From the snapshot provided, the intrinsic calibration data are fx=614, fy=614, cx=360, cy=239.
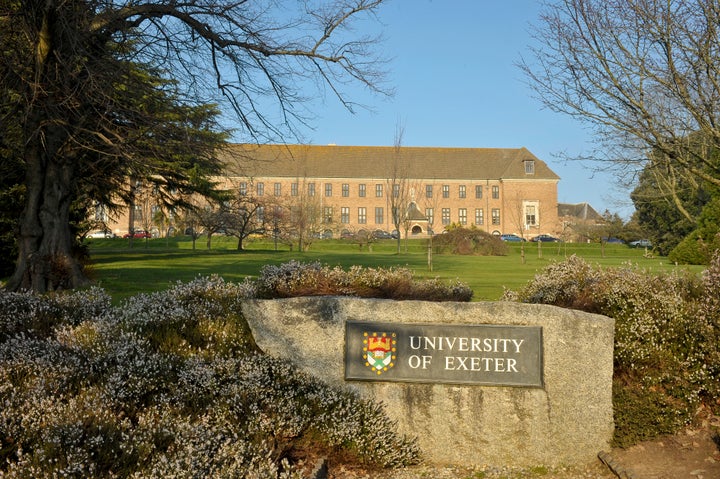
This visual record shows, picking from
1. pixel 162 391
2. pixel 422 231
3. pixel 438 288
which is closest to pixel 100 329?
pixel 162 391

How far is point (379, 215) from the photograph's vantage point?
254 feet

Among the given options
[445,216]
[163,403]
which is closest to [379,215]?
[445,216]

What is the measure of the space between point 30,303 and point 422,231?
211ft

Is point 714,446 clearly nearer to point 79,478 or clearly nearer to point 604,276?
point 604,276

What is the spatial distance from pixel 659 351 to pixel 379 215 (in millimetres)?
71687

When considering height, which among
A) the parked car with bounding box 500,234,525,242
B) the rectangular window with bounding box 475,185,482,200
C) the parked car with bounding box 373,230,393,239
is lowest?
the parked car with bounding box 500,234,525,242

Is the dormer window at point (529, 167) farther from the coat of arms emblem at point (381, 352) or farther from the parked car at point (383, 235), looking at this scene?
the coat of arms emblem at point (381, 352)

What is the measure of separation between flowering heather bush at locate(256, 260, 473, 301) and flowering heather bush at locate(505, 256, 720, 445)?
58.9 inches

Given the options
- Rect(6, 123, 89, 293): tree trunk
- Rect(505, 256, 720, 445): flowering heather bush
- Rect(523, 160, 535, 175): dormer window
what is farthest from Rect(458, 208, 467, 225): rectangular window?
Rect(505, 256, 720, 445): flowering heather bush

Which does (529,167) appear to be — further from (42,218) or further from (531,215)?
(42,218)

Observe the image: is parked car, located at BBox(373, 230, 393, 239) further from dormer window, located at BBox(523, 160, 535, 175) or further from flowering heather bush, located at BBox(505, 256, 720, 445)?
flowering heather bush, located at BBox(505, 256, 720, 445)

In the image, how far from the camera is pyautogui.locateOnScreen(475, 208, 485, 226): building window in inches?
3000

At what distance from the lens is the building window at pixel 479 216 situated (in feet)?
250

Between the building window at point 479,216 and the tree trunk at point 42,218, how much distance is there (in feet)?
217
